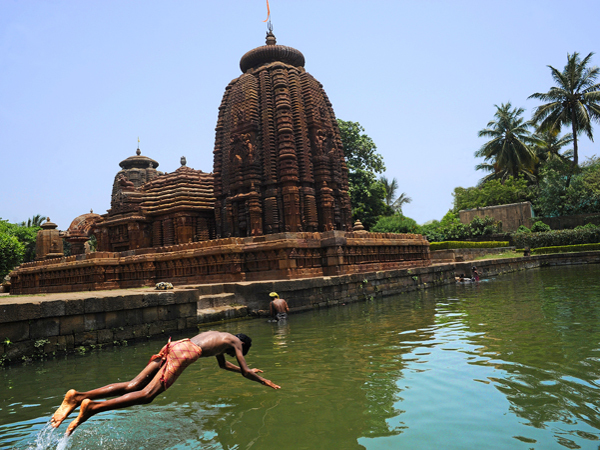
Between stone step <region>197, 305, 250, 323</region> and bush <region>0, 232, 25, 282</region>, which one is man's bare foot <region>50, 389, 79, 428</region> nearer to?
stone step <region>197, 305, 250, 323</region>

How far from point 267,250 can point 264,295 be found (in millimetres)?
2710

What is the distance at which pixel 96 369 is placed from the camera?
20.5 feet

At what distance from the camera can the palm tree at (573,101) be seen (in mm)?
35469

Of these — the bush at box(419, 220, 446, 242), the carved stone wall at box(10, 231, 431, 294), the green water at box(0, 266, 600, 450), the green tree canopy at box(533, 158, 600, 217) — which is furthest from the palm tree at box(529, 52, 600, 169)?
the green water at box(0, 266, 600, 450)

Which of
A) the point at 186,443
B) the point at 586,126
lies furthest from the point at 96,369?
the point at 586,126

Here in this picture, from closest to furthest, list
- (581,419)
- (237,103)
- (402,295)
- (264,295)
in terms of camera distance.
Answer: (581,419)
(264,295)
(402,295)
(237,103)

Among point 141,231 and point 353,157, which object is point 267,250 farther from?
point 353,157

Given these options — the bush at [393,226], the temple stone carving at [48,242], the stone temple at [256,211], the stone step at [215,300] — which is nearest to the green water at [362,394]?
the stone step at [215,300]

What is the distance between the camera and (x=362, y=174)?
32.7 m

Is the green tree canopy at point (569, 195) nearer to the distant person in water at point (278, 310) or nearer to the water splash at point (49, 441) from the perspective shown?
the distant person in water at point (278, 310)

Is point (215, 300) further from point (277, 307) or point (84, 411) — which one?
point (84, 411)

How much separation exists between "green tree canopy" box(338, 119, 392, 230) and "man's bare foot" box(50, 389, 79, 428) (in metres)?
29.5

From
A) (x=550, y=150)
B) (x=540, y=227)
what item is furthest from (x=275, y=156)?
(x=550, y=150)

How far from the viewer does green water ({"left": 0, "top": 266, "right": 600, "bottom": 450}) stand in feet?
11.8
